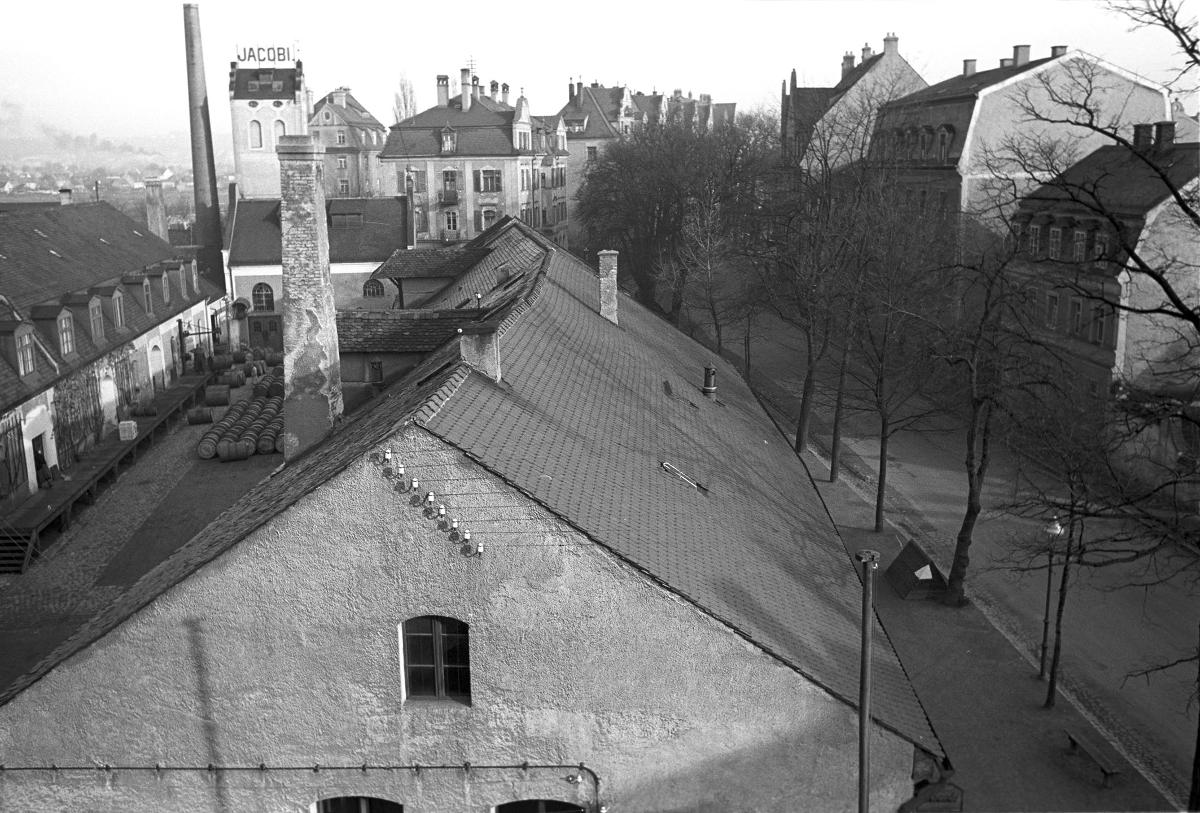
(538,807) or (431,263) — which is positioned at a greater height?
(431,263)

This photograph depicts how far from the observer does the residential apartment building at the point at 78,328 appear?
30797 mm

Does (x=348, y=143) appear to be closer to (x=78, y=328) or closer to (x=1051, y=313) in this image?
(x=78, y=328)

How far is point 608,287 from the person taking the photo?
27156mm

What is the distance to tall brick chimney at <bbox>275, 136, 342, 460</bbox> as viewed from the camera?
1911cm

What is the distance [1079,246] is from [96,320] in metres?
34.4

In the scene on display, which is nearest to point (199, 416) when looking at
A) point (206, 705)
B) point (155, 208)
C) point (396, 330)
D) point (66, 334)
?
point (66, 334)

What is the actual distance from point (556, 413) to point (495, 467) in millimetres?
4035

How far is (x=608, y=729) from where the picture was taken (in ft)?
40.1

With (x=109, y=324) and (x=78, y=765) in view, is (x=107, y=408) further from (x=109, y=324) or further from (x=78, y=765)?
(x=78, y=765)

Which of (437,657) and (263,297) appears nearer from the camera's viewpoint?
(437,657)

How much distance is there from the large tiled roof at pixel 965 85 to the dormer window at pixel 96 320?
35.5m

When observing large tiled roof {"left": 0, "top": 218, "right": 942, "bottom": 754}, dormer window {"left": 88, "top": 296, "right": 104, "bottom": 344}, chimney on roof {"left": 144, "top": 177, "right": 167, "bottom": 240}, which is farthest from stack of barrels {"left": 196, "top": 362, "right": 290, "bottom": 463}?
chimney on roof {"left": 144, "top": 177, "right": 167, "bottom": 240}

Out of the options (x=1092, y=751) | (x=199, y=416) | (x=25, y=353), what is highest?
(x=25, y=353)

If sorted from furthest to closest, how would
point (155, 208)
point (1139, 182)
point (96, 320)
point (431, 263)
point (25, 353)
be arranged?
point (155, 208) → point (96, 320) → point (431, 263) → point (1139, 182) → point (25, 353)
